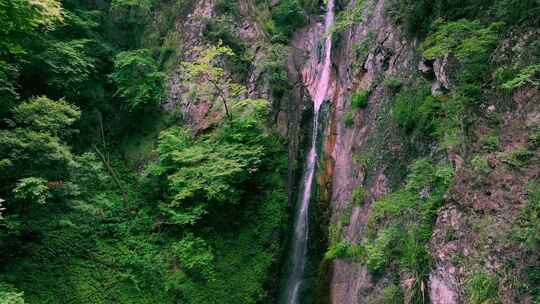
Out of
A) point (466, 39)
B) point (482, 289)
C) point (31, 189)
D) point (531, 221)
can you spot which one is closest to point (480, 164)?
point (531, 221)

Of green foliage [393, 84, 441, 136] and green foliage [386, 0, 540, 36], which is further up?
green foliage [386, 0, 540, 36]

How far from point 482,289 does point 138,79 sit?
13.7 m

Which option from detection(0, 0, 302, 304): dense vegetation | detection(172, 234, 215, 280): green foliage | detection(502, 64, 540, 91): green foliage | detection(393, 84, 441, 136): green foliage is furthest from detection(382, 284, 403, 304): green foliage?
detection(172, 234, 215, 280): green foliage

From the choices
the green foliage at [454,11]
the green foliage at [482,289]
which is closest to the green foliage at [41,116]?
the green foliage at [454,11]

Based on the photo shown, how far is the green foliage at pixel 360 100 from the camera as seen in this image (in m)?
10.8

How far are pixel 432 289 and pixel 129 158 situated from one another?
1229 centimetres

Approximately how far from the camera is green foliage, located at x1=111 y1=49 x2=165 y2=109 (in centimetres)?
1409

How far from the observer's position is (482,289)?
4.25 meters

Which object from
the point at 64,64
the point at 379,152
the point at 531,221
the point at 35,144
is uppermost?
the point at 64,64

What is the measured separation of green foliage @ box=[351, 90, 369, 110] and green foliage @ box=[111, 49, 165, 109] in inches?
309

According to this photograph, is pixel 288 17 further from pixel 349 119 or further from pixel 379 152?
pixel 379 152

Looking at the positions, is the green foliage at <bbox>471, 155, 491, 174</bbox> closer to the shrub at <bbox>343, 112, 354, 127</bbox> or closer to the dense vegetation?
the shrub at <bbox>343, 112, 354, 127</bbox>

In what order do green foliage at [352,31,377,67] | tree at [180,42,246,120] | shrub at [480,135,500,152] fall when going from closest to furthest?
1. shrub at [480,135,500,152]
2. green foliage at [352,31,377,67]
3. tree at [180,42,246,120]

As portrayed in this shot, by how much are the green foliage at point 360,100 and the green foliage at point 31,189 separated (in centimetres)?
874
